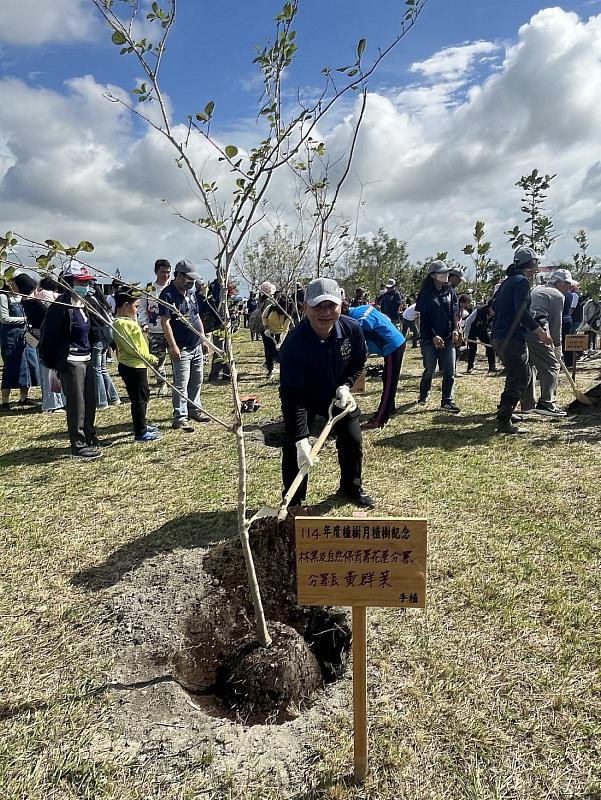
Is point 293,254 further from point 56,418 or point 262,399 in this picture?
point 56,418

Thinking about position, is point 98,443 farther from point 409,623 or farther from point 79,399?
point 409,623

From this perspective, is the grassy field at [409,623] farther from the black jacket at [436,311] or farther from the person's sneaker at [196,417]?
the black jacket at [436,311]

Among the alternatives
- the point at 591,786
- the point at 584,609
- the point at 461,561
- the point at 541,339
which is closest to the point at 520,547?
the point at 461,561

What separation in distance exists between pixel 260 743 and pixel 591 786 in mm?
1197

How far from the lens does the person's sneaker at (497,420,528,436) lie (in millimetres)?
5898

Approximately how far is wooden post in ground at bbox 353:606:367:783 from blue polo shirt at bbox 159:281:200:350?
4394mm

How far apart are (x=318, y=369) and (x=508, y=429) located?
11.0 feet

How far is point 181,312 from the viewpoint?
572 centimetres

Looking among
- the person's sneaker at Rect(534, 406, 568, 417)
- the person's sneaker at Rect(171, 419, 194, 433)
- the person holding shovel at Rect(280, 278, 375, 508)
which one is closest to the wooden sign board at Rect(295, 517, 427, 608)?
the person holding shovel at Rect(280, 278, 375, 508)

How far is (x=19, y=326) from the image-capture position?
24.0 ft

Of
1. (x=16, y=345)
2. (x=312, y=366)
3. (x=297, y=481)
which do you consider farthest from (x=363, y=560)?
(x=16, y=345)

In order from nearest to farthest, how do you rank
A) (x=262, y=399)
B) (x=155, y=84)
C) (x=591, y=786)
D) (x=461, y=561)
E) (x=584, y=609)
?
(x=591, y=786), (x=155, y=84), (x=584, y=609), (x=461, y=561), (x=262, y=399)

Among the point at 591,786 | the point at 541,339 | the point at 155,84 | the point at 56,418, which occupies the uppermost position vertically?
the point at 155,84

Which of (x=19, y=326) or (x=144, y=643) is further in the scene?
(x=19, y=326)
